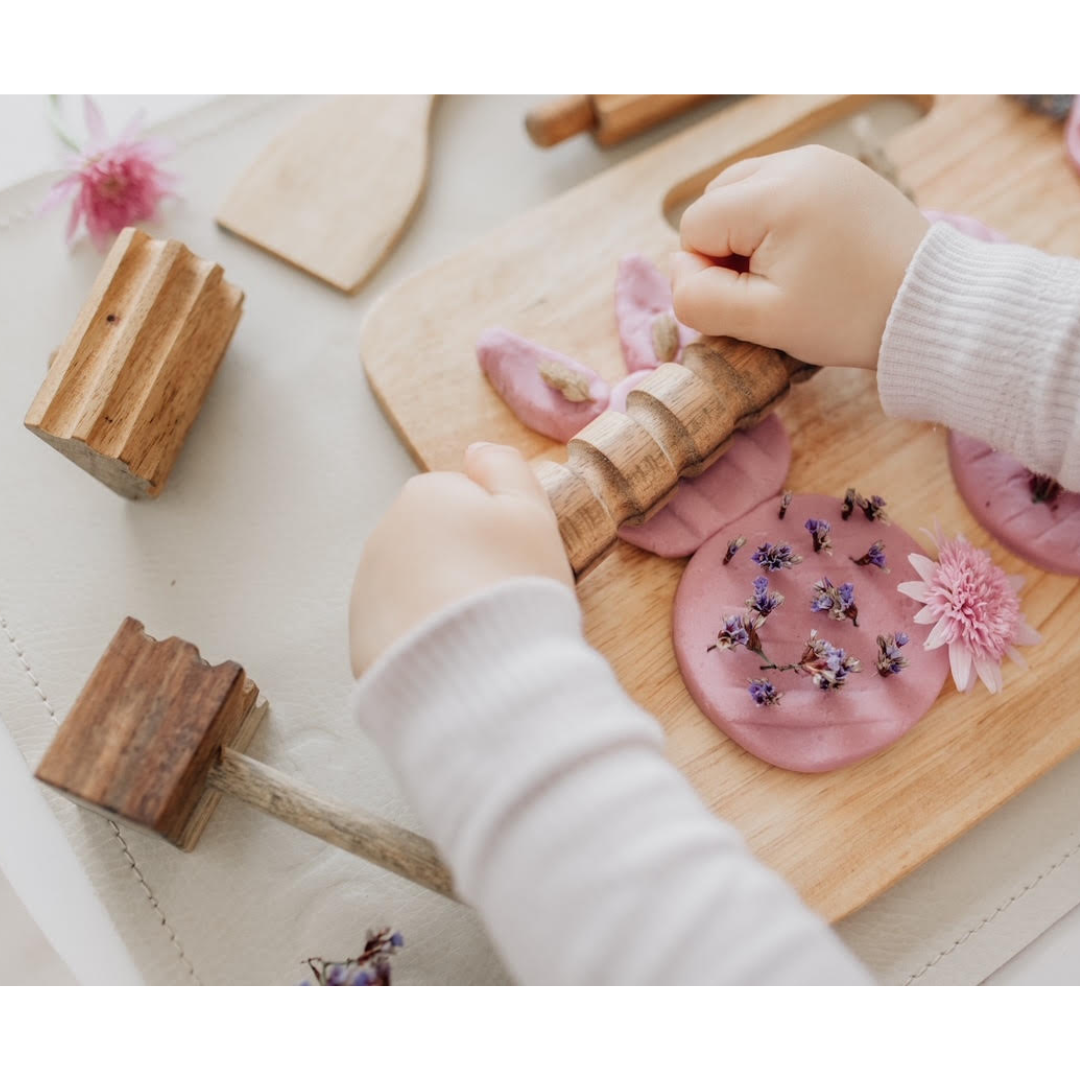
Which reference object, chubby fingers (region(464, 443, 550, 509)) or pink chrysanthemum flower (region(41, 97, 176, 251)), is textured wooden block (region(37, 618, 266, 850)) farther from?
pink chrysanthemum flower (region(41, 97, 176, 251))

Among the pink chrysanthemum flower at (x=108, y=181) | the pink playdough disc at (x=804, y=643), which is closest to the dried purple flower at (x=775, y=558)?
the pink playdough disc at (x=804, y=643)

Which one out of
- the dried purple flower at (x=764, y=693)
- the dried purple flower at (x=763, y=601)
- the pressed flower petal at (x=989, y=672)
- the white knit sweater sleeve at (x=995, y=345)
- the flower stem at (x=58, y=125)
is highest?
the flower stem at (x=58, y=125)

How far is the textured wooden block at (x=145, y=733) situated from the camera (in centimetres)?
53

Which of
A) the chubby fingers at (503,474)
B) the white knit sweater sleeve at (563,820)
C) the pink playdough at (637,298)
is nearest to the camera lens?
the white knit sweater sleeve at (563,820)

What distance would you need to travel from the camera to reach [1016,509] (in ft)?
2.18

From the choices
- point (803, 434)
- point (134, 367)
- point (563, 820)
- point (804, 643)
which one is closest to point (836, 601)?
point (804, 643)

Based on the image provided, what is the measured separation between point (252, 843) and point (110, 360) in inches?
12.8

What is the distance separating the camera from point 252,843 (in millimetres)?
626

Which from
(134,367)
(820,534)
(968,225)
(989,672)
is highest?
(134,367)

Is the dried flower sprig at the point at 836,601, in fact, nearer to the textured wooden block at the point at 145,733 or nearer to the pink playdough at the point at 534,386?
the pink playdough at the point at 534,386

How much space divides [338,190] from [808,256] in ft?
1.25

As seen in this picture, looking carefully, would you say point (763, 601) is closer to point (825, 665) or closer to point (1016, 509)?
point (825, 665)

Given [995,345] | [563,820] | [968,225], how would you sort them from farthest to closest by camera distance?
1. [968,225]
2. [995,345]
3. [563,820]
